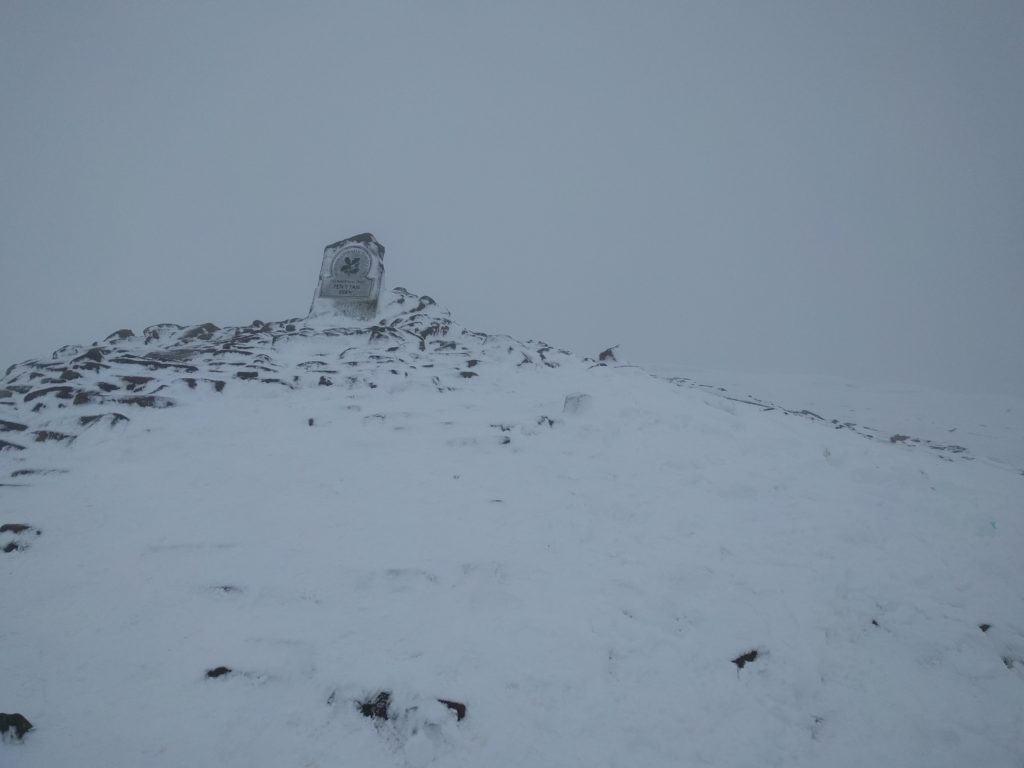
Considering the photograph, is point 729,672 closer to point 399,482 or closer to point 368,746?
point 368,746

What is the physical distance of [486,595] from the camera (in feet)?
13.4

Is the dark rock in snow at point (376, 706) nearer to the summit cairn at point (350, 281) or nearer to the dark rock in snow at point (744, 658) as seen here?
the dark rock in snow at point (744, 658)

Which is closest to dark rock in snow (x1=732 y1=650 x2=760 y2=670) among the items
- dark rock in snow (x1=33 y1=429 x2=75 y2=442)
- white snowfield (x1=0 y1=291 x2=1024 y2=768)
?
white snowfield (x1=0 y1=291 x2=1024 y2=768)

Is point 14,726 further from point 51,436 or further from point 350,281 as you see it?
point 350,281

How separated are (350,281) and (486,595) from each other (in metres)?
17.4

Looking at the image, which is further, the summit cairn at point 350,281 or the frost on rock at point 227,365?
the summit cairn at point 350,281

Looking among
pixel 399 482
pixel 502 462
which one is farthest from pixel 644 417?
pixel 399 482

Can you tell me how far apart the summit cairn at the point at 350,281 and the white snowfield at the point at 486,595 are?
36.5 ft

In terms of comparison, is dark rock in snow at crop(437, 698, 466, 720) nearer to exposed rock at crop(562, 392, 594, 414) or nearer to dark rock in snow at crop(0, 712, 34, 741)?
dark rock in snow at crop(0, 712, 34, 741)

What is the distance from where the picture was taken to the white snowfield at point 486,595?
304 centimetres

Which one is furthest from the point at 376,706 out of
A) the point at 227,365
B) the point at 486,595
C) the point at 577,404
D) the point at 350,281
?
the point at 350,281

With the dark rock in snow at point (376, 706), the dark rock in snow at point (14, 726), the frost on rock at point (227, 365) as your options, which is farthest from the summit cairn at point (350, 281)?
the dark rock in snow at point (376, 706)

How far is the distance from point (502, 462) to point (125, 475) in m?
4.92

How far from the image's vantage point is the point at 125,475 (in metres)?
5.78
